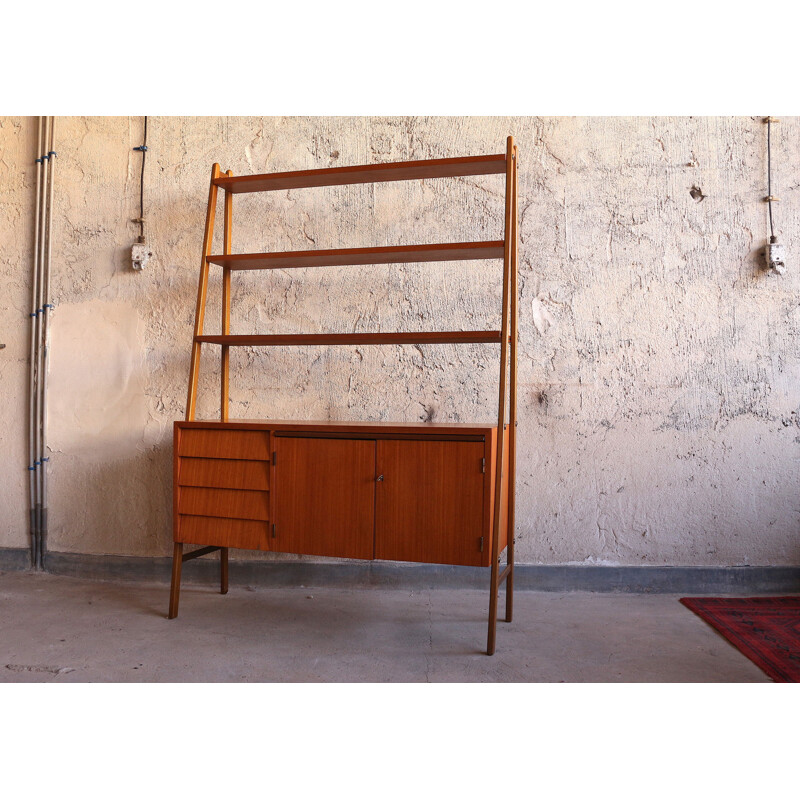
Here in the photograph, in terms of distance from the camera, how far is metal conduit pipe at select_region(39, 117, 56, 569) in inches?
126

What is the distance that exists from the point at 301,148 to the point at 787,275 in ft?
7.96

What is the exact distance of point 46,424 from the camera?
3225 mm

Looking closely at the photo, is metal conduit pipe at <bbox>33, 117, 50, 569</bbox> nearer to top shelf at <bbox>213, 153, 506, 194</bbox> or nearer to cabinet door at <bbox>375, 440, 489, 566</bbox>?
top shelf at <bbox>213, 153, 506, 194</bbox>

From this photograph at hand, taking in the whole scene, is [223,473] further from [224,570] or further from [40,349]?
[40,349]

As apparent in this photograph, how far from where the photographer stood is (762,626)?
8.06 feet

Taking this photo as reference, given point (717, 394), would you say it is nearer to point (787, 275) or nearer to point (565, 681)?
point (787, 275)

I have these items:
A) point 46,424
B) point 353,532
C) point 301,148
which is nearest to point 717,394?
point 353,532

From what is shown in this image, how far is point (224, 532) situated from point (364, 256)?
128 cm

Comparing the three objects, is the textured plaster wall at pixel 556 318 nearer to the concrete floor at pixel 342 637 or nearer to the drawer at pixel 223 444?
the concrete floor at pixel 342 637

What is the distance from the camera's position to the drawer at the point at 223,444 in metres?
2.46

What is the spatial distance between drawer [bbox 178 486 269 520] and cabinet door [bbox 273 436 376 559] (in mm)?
80

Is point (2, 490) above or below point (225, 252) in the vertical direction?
below

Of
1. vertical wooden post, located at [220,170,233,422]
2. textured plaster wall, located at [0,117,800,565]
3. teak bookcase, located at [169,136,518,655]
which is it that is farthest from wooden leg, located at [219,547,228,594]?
vertical wooden post, located at [220,170,233,422]

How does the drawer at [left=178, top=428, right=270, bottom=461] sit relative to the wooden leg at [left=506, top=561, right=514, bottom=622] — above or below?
above
